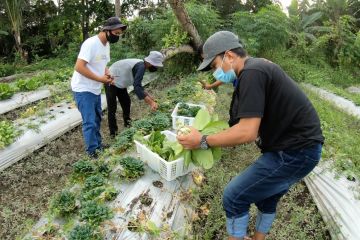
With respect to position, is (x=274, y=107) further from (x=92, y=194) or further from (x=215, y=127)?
(x=92, y=194)

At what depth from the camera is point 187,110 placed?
16.1 feet

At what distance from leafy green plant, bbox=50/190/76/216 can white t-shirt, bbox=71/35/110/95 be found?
160 cm

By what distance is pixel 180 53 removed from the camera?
9.57 metres

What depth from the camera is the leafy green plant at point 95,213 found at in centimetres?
293

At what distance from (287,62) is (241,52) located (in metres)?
10.5

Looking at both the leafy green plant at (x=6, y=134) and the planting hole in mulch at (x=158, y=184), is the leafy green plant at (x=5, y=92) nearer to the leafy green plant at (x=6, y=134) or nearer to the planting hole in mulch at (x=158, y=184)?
the leafy green plant at (x=6, y=134)

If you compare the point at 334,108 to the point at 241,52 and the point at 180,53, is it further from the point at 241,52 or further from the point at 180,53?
the point at 241,52

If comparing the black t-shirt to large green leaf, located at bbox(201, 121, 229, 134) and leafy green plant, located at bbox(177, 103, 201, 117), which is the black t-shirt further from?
leafy green plant, located at bbox(177, 103, 201, 117)

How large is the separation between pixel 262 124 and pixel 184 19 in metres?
6.38

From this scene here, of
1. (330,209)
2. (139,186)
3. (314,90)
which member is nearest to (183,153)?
(139,186)

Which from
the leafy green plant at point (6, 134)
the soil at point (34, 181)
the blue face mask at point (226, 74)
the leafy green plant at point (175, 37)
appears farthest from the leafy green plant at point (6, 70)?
the blue face mask at point (226, 74)

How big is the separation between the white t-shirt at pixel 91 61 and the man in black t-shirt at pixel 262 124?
7.44 feet

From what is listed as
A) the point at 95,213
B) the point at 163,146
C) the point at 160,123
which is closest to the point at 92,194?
the point at 95,213

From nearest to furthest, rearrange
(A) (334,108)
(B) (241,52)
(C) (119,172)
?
(B) (241,52)
(C) (119,172)
(A) (334,108)
